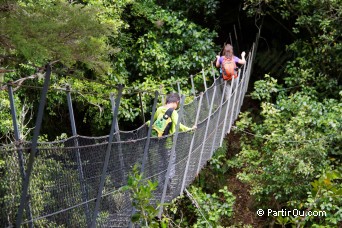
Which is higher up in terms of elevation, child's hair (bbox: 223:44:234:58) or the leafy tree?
child's hair (bbox: 223:44:234:58)

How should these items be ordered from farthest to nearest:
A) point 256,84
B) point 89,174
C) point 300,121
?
point 256,84 < point 300,121 < point 89,174

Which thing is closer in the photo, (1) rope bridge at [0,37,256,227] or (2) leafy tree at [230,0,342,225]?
(1) rope bridge at [0,37,256,227]

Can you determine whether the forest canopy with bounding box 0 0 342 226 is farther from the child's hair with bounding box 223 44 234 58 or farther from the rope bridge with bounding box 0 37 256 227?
the rope bridge with bounding box 0 37 256 227

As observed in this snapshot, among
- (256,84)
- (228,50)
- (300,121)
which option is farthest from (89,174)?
(256,84)

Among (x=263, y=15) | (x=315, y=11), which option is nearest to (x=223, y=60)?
(x=315, y=11)

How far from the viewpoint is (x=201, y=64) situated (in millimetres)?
9000

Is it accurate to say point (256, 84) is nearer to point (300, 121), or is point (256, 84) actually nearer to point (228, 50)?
point (300, 121)

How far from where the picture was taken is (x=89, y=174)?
3336 mm

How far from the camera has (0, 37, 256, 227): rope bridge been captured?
2.68 metres

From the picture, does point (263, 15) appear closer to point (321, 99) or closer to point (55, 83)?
point (321, 99)

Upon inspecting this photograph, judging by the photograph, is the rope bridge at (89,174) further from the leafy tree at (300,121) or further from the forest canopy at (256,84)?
the leafy tree at (300,121)

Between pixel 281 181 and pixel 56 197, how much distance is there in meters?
5.18

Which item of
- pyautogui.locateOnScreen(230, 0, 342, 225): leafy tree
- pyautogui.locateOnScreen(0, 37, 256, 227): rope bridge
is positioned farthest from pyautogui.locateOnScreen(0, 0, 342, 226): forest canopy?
pyautogui.locateOnScreen(0, 37, 256, 227): rope bridge

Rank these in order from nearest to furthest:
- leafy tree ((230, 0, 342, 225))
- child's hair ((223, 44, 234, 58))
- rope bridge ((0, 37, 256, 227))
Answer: rope bridge ((0, 37, 256, 227)) → child's hair ((223, 44, 234, 58)) → leafy tree ((230, 0, 342, 225))
